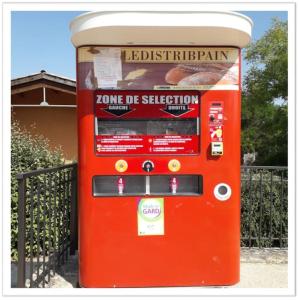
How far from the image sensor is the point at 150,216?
3625mm

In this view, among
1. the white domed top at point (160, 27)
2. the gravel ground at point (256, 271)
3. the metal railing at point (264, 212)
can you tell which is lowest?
the gravel ground at point (256, 271)

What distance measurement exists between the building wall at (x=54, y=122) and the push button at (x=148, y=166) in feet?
20.6

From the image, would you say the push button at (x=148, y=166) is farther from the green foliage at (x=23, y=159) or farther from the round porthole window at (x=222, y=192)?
the green foliage at (x=23, y=159)

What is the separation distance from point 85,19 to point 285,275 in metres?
3.27

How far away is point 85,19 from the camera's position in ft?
10.5

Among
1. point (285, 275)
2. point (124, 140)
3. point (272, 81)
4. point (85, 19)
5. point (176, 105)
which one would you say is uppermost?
point (272, 81)

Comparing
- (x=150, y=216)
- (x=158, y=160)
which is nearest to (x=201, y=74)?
(x=158, y=160)

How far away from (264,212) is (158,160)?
2588mm

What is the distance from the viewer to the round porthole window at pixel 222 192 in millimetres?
3674

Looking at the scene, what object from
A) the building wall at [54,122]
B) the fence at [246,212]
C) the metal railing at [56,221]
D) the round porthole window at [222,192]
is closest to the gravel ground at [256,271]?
the metal railing at [56,221]

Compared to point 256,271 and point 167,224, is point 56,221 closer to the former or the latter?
point 167,224

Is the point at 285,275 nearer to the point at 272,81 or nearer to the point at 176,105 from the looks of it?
the point at 176,105
